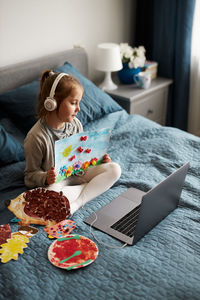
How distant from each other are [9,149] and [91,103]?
2.16 ft

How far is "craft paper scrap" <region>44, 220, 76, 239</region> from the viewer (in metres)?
1.48

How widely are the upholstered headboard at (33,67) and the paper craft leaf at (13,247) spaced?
1165mm

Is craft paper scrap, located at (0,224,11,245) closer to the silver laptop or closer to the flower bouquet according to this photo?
the silver laptop

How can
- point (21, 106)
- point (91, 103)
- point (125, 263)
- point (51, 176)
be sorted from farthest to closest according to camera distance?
point (91, 103) < point (21, 106) < point (51, 176) < point (125, 263)

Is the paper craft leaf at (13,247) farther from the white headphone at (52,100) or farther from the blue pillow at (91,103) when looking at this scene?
the blue pillow at (91,103)

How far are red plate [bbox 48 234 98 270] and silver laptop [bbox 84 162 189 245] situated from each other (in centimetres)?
13

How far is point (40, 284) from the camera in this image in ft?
4.09

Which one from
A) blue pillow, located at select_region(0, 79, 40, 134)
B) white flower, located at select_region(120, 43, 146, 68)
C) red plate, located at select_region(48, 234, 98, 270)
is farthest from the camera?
white flower, located at select_region(120, 43, 146, 68)

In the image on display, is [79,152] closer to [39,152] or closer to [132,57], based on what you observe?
[39,152]

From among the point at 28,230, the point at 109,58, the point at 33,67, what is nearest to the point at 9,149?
the point at 28,230

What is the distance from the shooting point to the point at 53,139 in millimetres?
1769

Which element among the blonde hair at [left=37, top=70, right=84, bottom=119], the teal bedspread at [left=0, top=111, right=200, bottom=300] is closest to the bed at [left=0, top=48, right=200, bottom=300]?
the teal bedspread at [left=0, top=111, right=200, bottom=300]

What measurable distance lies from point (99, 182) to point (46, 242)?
45cm

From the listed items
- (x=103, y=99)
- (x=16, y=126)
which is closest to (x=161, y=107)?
(x=103, y=99)
